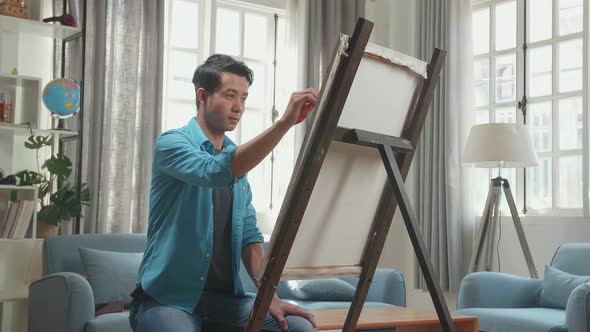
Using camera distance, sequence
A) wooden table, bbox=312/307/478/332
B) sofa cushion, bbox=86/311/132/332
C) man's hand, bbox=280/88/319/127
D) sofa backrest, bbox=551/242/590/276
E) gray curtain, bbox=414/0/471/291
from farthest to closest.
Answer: gray curtain, bbox=414/0/471/291
sofa backrest, bbox=551/242/590/276
sofa cushion, bbox=86/311/132/332
wooden table, bbox=312/307/478/332
man's hand, bbox=280/88/319/127

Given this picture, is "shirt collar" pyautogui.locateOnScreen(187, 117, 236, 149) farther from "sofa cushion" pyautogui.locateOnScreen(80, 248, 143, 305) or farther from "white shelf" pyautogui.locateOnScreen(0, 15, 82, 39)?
"white shelf" pyautogui.locateOnScreen(0, 15, 82, 39)

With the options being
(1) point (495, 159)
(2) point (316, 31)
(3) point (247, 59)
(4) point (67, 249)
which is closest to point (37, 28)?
(4) point (67, 249)

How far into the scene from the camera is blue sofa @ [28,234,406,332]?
132 inches

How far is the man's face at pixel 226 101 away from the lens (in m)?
1.93

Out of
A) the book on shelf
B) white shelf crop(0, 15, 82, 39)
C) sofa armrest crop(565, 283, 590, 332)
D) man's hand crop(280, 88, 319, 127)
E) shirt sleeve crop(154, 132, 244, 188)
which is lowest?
sofa armrest crop(565, 283, 590, 332)

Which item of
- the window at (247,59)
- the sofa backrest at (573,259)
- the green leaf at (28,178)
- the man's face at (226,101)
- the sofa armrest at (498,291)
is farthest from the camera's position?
the window at (247,59)

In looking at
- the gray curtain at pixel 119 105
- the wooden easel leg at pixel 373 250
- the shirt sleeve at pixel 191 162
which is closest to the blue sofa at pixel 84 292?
the gray curtain at pixel 119 105

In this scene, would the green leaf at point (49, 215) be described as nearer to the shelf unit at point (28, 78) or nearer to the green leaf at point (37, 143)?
the shelf unit at point (28, 78)

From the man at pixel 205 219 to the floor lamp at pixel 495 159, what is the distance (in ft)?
8.49

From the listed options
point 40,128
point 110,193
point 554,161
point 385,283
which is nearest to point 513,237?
point 554,161

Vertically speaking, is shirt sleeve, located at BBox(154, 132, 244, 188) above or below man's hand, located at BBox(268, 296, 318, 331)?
above

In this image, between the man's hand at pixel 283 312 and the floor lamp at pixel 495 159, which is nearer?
the man's hand at pixel 283 312

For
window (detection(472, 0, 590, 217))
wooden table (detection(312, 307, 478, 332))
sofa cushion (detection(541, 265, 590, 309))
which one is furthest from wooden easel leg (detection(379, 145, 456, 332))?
window (detection(472, 0, 590, 217))

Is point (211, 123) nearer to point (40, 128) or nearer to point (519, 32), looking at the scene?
point (40, 128)
